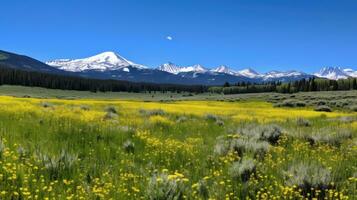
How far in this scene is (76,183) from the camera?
675cm

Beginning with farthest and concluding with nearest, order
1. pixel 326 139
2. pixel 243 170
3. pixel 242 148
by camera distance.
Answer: pixel 326 139 → pixel 242 148 → pixel 243 170

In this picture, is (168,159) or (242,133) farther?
(242,133)

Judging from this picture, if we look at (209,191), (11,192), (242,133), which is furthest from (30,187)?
(242,133)

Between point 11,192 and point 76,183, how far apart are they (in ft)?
3.59

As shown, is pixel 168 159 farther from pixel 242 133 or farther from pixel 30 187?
pixel 242 133

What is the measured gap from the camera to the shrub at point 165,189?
591cm

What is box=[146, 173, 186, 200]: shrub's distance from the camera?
233 inches

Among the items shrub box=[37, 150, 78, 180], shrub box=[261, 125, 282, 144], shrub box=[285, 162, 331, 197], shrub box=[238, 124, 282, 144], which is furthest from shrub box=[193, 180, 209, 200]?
shrub box=[261, 125, 282, 144]

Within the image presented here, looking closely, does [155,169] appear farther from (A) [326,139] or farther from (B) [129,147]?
(A) [326,139]

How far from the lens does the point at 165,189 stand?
600 centimetres

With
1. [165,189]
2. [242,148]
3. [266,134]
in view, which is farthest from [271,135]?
[165,189]

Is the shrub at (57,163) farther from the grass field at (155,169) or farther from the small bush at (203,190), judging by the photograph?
the small bush at (203,190)

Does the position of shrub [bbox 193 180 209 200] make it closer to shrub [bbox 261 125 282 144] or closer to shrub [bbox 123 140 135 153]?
shrub [bbox 123 140 135 153]

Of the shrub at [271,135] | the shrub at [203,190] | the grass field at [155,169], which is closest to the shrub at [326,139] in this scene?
the grass field at [155,169]
